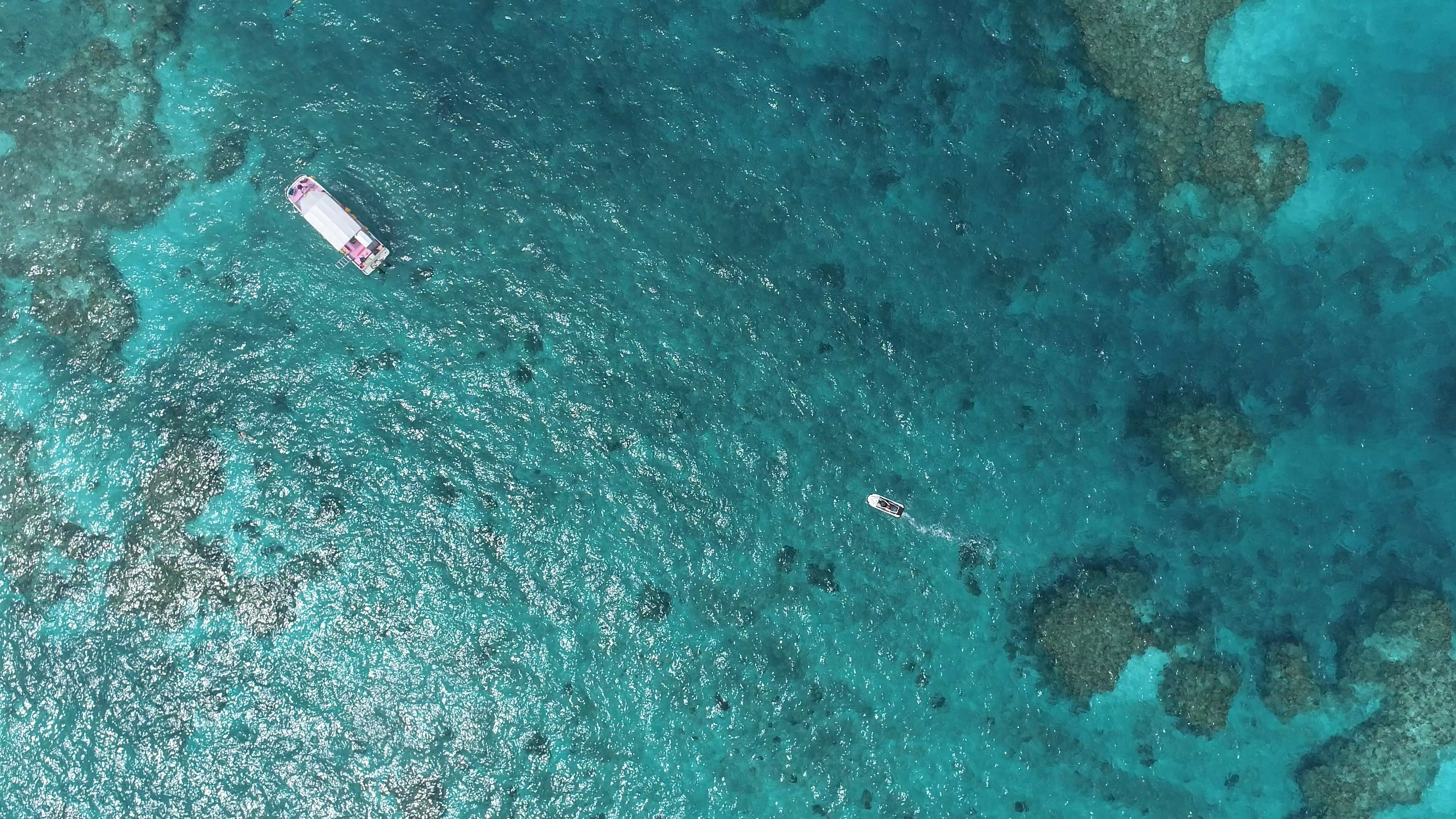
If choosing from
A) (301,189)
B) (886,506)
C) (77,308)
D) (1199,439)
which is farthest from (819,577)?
(77,308)

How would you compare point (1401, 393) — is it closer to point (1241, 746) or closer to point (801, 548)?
point (1241, 746)

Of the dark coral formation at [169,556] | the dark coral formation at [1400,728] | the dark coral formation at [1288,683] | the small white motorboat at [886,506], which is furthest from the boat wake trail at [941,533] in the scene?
the dark coral formation at [169,556]

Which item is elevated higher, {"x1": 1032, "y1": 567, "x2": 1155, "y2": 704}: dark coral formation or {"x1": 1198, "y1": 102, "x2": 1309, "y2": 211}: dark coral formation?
{"x1": 1198, "y1": 102, "x2": 1309, "y2": 211}: dark coral formation

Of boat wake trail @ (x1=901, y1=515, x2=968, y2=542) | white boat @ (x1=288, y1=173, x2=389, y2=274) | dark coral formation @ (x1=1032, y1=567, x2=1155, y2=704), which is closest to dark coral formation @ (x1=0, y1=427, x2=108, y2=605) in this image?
white boat @ (x1=288, y1=173, x2=389, y2=274)

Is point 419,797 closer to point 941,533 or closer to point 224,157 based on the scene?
point 941,533

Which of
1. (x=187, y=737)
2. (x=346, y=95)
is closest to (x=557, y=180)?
(x=346, y=95)

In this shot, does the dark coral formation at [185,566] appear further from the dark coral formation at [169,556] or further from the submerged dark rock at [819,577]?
the submerged dark rock at [819,577]

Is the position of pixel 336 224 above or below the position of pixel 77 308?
above

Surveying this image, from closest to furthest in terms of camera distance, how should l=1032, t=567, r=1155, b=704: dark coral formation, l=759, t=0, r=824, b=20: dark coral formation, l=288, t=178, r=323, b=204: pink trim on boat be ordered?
l=288, t=178, r=323, b=204: pink trim on boat → l=1032, t=567, r=1155, b=704: dark coral formation → l=759, t=0, r=824, b=20: dark coral formation

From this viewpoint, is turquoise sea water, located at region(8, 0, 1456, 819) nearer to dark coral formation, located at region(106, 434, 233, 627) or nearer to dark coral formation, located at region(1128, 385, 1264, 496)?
dark coral formation, located at region(106, 434, 233, 627)
